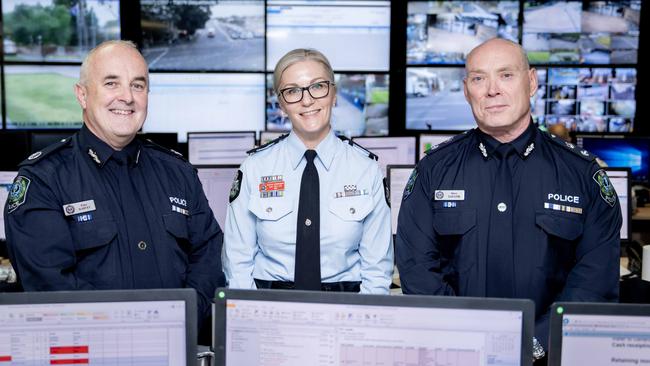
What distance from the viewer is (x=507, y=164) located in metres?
1.79

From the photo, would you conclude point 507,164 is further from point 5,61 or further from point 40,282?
point 5,61

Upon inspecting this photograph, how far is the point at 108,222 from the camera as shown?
165cm

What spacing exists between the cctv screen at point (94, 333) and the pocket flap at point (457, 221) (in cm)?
84

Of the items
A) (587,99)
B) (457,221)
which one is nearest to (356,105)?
(587,99)

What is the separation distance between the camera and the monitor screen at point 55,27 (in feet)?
20.5

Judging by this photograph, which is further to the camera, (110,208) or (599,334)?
(110,208)

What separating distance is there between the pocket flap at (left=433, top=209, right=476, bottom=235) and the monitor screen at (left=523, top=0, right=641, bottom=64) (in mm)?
5209

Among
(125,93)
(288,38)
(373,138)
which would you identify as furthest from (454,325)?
(288,38)

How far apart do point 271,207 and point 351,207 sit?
23 cm

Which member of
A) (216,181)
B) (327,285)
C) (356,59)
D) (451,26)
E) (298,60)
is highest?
(451,26)

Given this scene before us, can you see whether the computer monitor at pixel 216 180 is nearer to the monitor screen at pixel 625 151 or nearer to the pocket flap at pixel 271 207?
the pocket flap at pixel 271 207

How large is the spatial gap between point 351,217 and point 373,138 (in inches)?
86.4

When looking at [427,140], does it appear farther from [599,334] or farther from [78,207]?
[599,334]

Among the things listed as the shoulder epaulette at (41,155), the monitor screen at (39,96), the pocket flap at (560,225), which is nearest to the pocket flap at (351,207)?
the pocket flap at (560,225)
